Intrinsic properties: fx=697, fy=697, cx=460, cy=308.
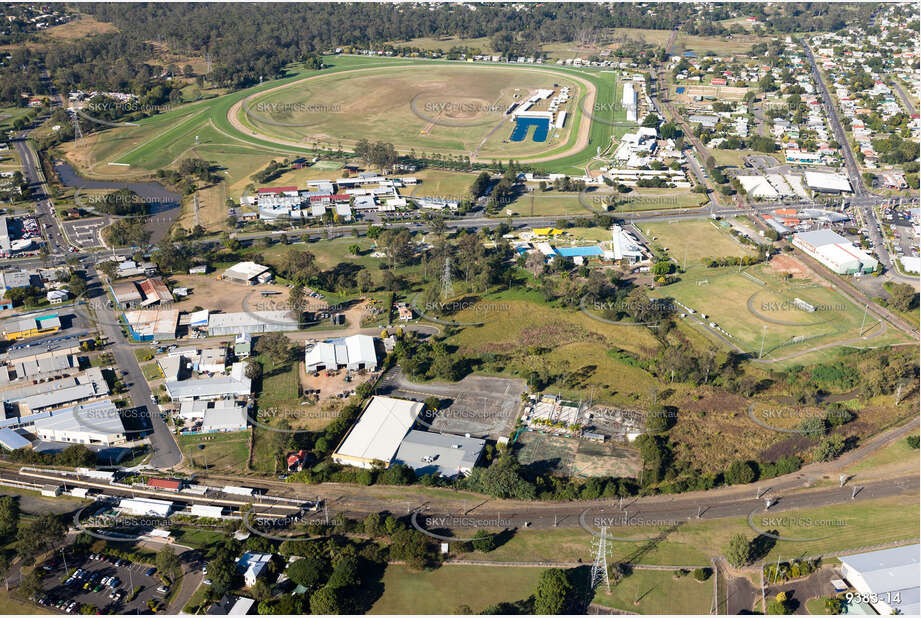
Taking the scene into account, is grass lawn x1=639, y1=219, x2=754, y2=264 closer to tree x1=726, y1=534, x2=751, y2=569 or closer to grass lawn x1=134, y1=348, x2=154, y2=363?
tree x1=726, y1=534, x2=751, y2=569

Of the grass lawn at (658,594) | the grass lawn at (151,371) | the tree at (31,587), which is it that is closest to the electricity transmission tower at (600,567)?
the grass lawn at (658,594)

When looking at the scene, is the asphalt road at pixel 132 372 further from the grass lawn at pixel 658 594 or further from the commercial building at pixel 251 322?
the grass lawn at pixel 658 594

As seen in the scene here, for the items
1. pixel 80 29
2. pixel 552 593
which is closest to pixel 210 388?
pixel 552 593

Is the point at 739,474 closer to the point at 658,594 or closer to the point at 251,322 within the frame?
the point at 658,594

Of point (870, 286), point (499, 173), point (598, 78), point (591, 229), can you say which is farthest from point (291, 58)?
point (870, 286)

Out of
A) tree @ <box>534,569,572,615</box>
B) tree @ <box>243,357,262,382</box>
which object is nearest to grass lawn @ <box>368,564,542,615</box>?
tree @ <box>534,569,572,615</box>

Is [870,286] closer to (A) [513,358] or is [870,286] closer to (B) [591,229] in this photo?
(B) [591,229]

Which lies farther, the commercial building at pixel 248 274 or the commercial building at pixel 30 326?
the commercial building at pixel 248 274
